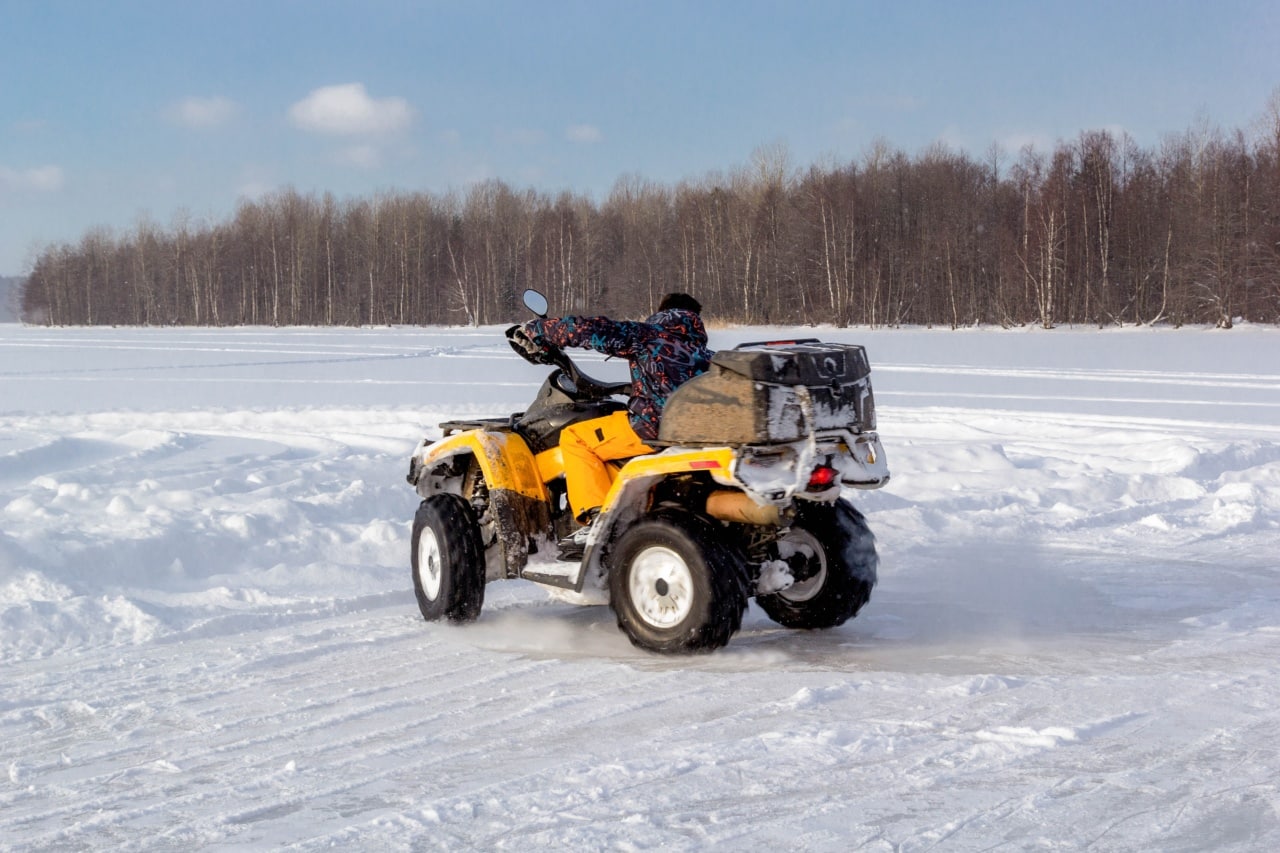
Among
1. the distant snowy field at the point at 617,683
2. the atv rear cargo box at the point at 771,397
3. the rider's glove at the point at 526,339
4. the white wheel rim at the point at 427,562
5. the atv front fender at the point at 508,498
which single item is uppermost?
the rider's glove at the point at 526,339

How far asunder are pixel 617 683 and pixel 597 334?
1.62 meters

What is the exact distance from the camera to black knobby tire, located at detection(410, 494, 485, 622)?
19.0ft

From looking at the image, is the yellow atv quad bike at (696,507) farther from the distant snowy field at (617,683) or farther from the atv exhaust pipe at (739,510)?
the distant snowy field at (617,683)

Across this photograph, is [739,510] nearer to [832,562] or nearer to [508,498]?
[832,562]

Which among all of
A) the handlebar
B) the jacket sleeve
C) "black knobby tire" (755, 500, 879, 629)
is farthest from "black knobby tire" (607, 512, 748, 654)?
the handlebar

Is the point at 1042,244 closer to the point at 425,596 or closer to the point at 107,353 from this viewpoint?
the point at 107,353

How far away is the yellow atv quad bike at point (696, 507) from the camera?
4848mm

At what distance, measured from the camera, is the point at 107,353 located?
37844 mm

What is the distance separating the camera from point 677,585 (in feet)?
16.6

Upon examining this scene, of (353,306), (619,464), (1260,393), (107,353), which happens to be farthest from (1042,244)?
(619,464)

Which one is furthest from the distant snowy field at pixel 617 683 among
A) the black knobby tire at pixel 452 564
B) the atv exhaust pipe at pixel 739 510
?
the atv exhaust pipe at pixel 739 510

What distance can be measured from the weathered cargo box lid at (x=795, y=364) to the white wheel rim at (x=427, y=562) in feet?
6.32

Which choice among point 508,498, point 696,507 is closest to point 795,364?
point 696,507

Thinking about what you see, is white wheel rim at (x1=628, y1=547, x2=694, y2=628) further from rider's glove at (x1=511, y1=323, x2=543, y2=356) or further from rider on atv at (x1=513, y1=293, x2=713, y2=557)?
rider's glove at (x1=511, y1=323, x2=543, y2=356)
